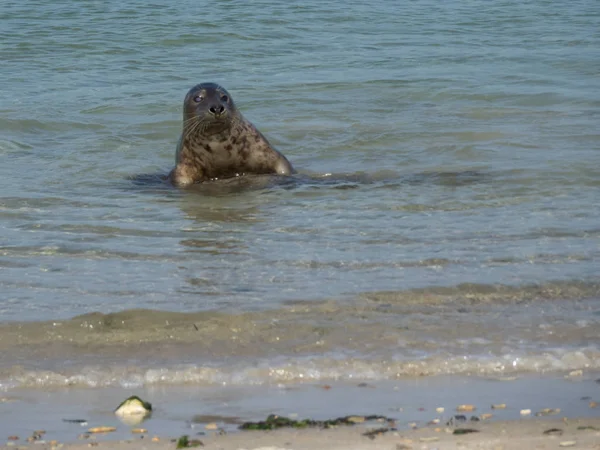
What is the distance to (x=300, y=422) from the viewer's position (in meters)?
3.66

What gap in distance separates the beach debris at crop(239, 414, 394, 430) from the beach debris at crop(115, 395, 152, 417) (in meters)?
0.35

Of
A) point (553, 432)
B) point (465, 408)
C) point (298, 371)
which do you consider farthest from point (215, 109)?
point (553, 432)

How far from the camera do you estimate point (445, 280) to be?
17.6 feet

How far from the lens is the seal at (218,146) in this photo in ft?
27.4

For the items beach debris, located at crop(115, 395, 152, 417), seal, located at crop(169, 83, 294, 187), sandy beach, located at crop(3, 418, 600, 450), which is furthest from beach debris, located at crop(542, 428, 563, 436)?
seal, located at crop(169, 83, 294, 187)

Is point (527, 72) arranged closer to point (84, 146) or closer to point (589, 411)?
point (84, 146)

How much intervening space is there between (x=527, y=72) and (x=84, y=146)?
200 inches

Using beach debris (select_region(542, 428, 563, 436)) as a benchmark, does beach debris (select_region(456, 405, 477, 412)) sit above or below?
below

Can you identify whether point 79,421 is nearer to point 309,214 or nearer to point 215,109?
point 309,214

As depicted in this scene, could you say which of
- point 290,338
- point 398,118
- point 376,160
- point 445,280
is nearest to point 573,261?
point 445,280

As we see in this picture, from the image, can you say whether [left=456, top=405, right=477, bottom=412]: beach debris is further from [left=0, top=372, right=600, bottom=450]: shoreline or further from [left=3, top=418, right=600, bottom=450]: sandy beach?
[left=3, top=418, right=600, bottom=450]: sandy beach

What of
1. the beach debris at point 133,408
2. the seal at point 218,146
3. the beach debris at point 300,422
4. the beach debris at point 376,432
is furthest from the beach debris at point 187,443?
the seal at point 218,146

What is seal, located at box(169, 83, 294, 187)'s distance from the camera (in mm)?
8352

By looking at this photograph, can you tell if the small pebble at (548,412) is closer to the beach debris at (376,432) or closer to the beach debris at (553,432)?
the beach debris at (553,432)
